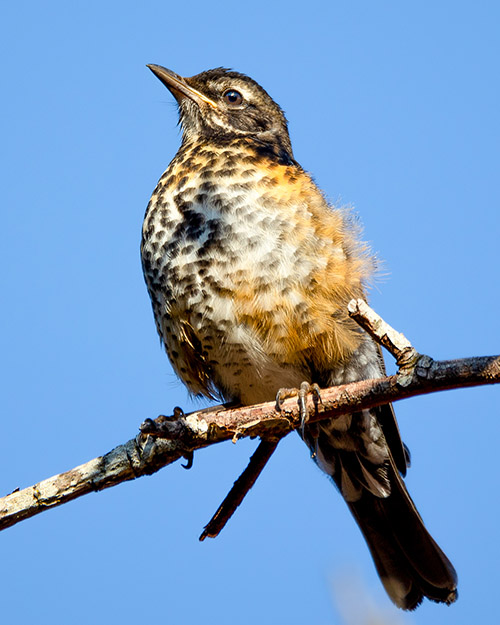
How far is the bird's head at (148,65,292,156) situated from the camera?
632 cm

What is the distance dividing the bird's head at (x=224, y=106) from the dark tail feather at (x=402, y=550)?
8.96 feet

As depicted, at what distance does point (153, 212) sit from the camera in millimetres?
5559

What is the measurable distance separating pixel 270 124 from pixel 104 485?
335 centimetres

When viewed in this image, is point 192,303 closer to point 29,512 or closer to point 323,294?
point 323,294

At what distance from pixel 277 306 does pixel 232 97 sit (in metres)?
2.28

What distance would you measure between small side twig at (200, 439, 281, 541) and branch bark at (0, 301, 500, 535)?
0.75 ft

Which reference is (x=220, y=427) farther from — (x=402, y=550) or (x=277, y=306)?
(x=402, y=550)

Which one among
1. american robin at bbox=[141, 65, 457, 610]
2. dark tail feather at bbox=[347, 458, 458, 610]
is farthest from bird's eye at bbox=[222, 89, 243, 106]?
dark tail feather at bbox=[347, 458, 458, 610]

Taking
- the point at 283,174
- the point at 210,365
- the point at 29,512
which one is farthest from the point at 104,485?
the point at 283,174

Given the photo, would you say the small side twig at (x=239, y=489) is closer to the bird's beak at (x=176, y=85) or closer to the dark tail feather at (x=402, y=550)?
the dark tail feather at (x=402, y=550)

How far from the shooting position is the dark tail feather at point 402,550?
18.2 feet

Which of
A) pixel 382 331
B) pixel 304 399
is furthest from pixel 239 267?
pixel 382 331

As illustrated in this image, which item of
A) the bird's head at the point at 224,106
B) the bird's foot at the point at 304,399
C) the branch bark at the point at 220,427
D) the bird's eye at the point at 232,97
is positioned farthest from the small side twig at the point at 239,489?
the bird's eye at the point at 232,97

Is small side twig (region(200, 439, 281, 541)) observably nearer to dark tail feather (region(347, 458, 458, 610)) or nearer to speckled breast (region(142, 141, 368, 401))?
Answer: speckled breast (region(142, 141, 368, 401))
